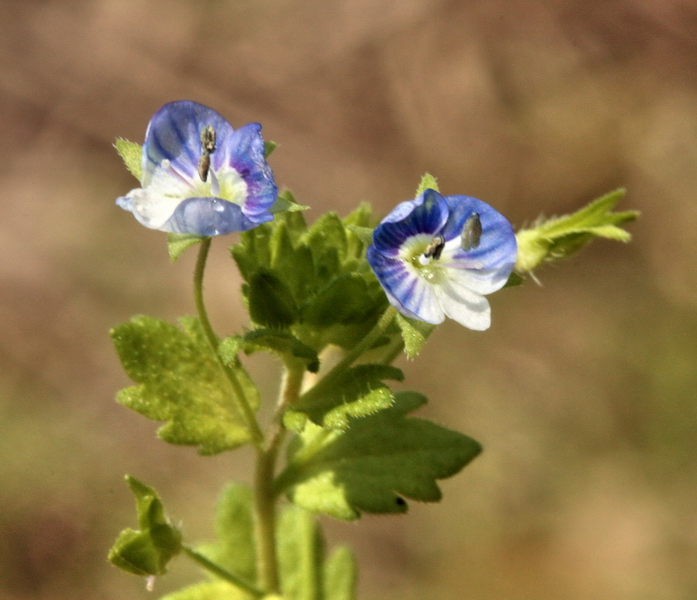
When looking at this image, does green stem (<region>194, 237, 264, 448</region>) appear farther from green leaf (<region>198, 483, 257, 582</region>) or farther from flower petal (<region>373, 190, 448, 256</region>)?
green leaf (<region>198, 483, 257, 582</region>)

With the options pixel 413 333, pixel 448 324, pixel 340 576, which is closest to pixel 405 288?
pixel 413 333

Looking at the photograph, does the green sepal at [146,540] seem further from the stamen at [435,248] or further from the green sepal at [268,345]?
the stamen at [435,248]

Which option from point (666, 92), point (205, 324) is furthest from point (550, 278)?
point (205, 324)

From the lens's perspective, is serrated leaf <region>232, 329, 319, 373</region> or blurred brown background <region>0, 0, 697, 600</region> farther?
blurred brown background <region>0, 0, 697, 600</region>

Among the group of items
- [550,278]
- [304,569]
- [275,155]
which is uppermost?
[275,155]

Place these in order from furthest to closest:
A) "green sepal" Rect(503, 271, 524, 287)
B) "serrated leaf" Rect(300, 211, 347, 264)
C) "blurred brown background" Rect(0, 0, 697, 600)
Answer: "blurred brown background" Rect(0, 0, 697, 600), "serrated leaf" Rect(300, 211, 347, 264), "green sepal" Rect(503, 271, 524, 287)

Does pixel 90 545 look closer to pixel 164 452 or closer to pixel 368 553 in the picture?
pixel 164 452

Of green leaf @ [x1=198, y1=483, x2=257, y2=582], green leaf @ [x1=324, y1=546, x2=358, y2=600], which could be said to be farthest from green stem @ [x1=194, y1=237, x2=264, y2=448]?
green leaf @ [x1=324, y1=546, x2=358, y2=600]
